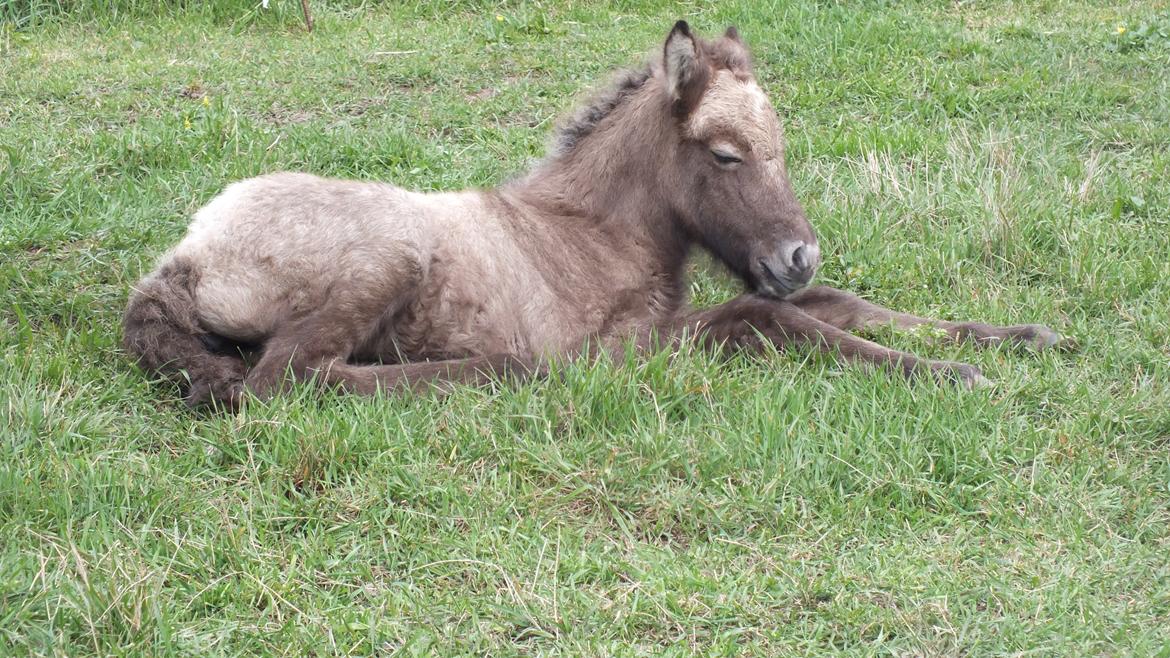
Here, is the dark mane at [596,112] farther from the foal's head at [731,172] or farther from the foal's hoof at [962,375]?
the foal's hoof at [962,375]

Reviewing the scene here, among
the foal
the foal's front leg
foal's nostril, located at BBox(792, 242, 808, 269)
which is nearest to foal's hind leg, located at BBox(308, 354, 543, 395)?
the foal

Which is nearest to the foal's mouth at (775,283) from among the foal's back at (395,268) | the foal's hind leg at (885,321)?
the foal's hind leg at (885,321)

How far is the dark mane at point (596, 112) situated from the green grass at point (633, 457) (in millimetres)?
938

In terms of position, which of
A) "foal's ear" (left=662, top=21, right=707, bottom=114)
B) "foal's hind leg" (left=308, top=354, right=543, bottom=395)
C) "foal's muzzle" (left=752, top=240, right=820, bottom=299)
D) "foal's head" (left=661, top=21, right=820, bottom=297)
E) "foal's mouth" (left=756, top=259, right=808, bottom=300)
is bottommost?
"foal's hind leg" (left=308, top=354, right=543, bottom=395)

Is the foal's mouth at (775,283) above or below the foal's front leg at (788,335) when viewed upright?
above

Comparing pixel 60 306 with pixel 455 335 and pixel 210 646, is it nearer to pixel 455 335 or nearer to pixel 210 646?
pixel 455 335

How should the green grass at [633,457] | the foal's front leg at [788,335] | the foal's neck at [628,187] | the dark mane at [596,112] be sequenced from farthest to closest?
the dark mane at [596,112]
the foal's neck at [628,187]
the foal's front leg at [788,335]
the green grass at [633,457]

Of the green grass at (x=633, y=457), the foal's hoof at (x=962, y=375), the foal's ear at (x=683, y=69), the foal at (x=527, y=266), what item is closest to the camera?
the green grass at (x=633, y=457)

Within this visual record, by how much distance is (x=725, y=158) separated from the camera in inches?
221

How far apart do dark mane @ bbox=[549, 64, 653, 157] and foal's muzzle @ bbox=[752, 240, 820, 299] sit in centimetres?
121

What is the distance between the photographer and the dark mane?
20.4 feet

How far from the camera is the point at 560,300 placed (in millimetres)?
5668

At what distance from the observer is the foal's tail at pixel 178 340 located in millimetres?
5039

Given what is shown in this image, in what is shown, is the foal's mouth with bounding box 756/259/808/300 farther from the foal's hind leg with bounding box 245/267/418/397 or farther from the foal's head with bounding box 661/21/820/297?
the foal's hind leg with bounding box 245/267/418/397
